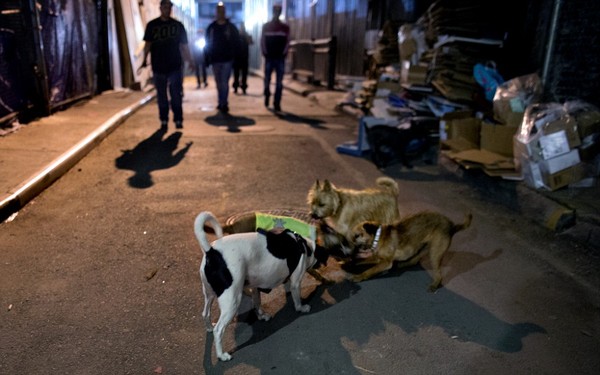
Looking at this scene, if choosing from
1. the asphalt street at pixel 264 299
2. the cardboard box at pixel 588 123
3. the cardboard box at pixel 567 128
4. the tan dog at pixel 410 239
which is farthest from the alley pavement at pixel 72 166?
the tan dog at pixel 410 239

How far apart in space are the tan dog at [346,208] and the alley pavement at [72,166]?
2.00m

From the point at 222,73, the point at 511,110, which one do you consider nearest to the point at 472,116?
the point at 511,110

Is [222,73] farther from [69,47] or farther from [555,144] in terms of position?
[555,144]

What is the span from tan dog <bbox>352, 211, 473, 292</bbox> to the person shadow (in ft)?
11.5

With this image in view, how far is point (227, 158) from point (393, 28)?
6.95m

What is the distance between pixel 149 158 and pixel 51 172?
1682mm

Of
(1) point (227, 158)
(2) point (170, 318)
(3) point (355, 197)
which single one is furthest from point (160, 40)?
(2) point (170, 318)

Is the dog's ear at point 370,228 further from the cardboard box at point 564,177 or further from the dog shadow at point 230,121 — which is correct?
the dog shadow at point 230,121

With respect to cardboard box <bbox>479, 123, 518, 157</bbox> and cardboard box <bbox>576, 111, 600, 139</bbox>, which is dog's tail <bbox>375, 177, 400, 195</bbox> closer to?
cardboard box <bbox>576, 111, 600, 139</bbox>

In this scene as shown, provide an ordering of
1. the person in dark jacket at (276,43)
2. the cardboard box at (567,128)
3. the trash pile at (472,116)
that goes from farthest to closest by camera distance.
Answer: the person in dark jacket at (276,43) < the trash pile at (472,116) < the cardboard box at (567,128)

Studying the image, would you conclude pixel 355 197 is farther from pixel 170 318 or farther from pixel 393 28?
pixel 393 28

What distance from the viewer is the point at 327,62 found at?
16859 mm

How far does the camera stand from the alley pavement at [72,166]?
15.3 feet

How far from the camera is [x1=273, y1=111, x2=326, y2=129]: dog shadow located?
1077cm
